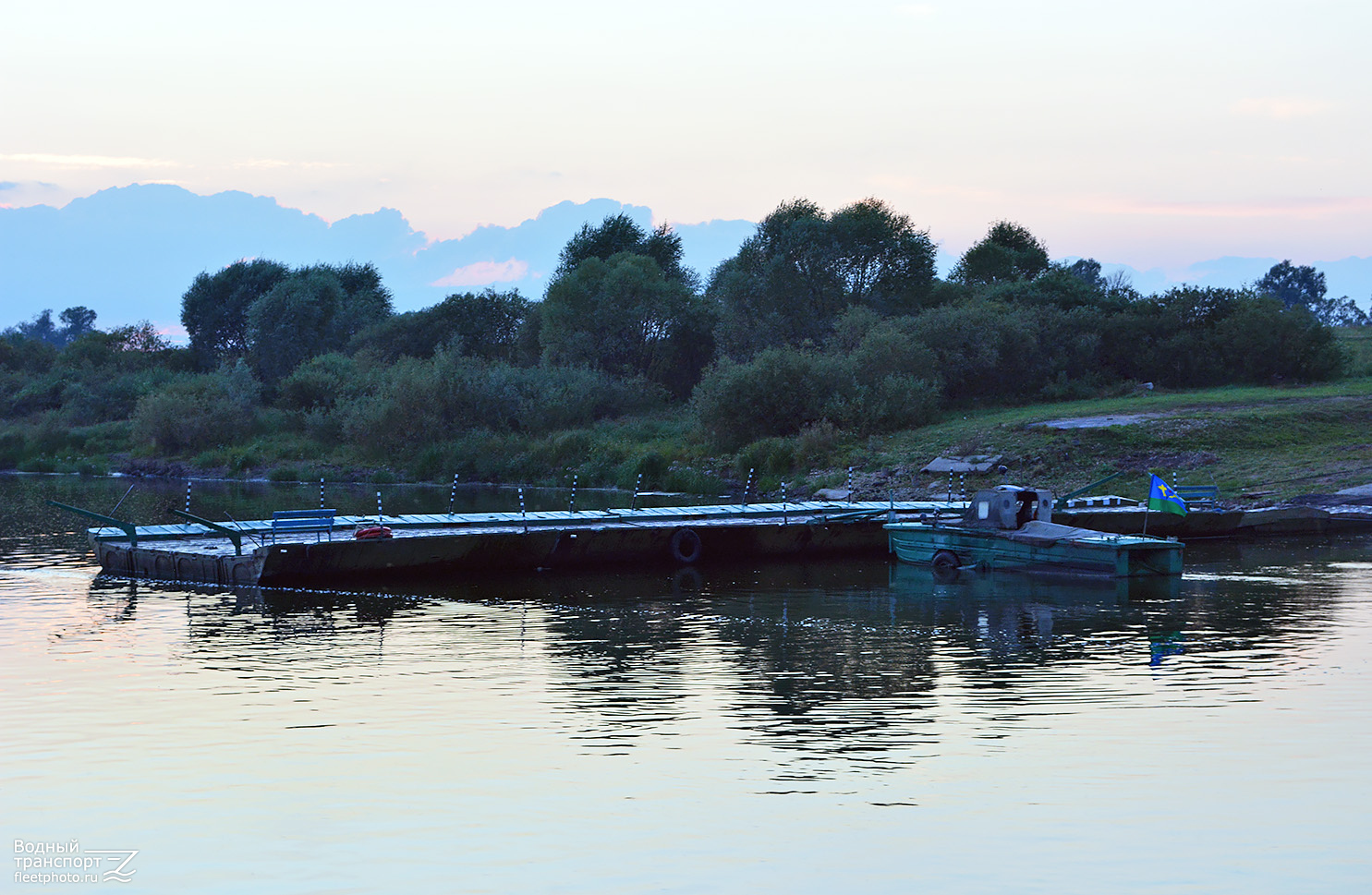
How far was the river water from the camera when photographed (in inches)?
514

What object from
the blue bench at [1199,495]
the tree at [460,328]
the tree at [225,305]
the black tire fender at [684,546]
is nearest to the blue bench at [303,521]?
the black tire fender at [684,546]

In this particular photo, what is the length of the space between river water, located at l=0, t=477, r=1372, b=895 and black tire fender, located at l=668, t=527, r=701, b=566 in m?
6.95

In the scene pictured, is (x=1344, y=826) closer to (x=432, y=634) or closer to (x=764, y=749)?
(x=764, y=749)

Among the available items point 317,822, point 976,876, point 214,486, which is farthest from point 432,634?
point 214,486

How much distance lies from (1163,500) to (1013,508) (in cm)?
544

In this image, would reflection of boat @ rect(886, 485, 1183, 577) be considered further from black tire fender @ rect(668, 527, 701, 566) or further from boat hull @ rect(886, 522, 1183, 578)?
black tire fender @ rect(668, 527, 701, 566)

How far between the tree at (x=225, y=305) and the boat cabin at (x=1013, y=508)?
328 ft

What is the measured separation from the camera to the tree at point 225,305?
128 meters

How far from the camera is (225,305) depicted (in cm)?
12862

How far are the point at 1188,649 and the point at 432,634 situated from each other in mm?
14200

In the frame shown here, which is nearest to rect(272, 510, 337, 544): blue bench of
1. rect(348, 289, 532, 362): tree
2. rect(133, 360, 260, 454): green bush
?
rect(133, 360, 260, 454): green bush

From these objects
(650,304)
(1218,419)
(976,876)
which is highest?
(650,304)

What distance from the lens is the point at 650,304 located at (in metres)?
88.6

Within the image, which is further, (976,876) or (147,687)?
(147,687)
